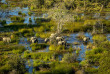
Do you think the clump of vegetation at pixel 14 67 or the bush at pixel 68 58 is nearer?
the clump of vegetation at pixel 14 67

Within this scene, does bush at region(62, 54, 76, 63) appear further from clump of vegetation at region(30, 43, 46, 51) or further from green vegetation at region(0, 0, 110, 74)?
clump of vegetation at region(30, 43, 46, 51)

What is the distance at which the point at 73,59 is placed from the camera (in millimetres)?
21141

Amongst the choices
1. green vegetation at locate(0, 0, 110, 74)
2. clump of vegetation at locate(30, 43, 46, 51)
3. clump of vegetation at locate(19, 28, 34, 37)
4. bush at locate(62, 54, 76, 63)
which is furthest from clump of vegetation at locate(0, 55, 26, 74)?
clump of vegetation at locate(19, 28, 34, 37)

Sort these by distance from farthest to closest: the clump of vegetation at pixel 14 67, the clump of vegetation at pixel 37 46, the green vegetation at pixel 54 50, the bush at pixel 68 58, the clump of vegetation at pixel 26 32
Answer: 1. the clump of vegetation at pixel 26 32
2. the clump of vegetation at pixel 37 46
3. the bush at pixel 68 58
4. the green vegetation at pixel 54 50
5. the clump of vegetation at pixel 14 67

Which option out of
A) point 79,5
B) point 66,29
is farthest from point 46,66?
point 79,5

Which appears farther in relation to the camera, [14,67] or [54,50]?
[54,50]

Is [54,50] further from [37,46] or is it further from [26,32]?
[26,32]

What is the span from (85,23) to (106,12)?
16531 millimetres

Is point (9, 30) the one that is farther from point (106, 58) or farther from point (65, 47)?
point (106, 58)

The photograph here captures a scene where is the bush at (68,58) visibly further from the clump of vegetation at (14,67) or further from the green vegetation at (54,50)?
the clump of vegetation at (14,67)

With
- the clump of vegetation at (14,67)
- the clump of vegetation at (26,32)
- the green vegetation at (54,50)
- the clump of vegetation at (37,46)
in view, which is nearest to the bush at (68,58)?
the green vegetation at (54,50)

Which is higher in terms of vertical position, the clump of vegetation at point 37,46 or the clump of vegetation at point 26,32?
the clump of vegetation at point 26,32

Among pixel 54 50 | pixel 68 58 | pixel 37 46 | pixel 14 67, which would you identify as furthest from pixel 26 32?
pixel 14 67

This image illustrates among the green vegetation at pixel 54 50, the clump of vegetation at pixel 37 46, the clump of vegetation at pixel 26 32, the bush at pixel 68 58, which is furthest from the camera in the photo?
the clump of vegetation at pixel 26 32
